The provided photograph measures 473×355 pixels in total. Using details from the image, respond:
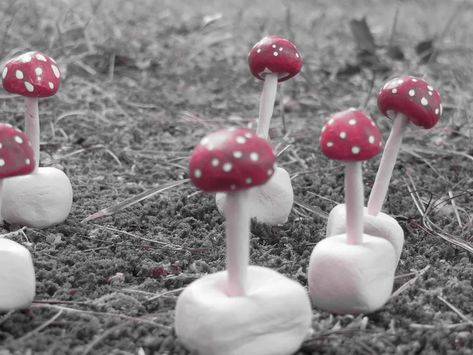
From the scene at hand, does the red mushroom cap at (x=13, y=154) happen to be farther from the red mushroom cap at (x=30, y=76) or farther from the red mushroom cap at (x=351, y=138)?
the red mushroom cap at (x=351, y=138)

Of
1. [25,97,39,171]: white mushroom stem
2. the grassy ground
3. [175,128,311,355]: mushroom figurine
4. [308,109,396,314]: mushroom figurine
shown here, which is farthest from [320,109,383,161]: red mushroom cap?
[25,97,39,171]: white mushroom stem

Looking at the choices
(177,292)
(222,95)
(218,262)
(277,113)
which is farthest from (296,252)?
(222,95)

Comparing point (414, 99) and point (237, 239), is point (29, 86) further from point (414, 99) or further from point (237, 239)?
point (414, 99)

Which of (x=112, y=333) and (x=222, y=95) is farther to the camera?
(x=222, y=95)

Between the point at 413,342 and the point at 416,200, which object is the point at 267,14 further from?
the point at 413,342

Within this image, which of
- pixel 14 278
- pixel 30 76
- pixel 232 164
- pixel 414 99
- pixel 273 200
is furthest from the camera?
pixel 273 200

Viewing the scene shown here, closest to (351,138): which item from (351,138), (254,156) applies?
(351,138)

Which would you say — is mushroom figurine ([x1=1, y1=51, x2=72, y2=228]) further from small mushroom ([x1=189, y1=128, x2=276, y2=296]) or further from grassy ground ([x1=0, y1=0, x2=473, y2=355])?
small mushroom ([x1=189, y1=128, x2=276, y2=296])
